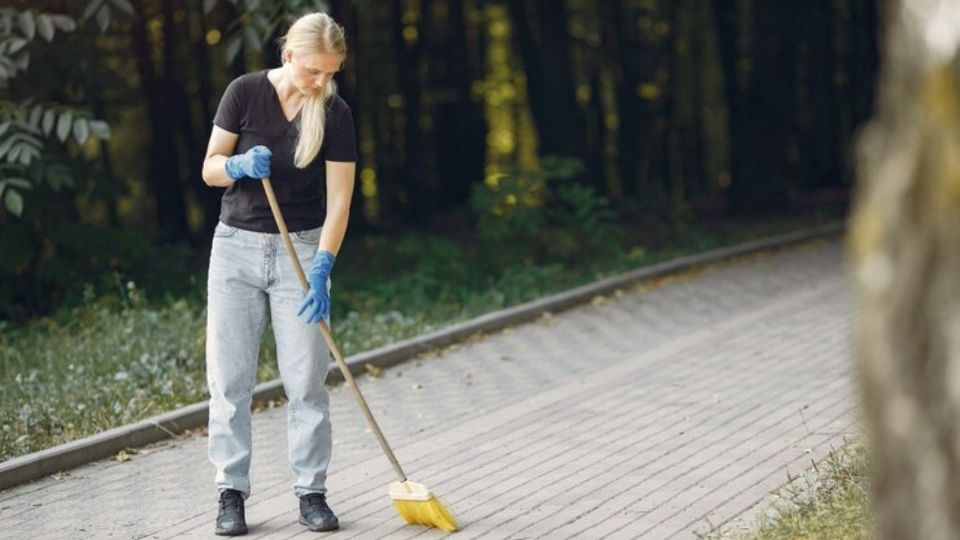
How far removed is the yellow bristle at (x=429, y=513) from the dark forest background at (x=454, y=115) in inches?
205

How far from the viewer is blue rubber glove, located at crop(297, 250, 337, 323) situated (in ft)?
20.6

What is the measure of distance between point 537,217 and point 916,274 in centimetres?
1428

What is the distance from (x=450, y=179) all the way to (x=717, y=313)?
18.0 metres

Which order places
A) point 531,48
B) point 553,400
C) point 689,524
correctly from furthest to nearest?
1. point 531,48
2. point 553,400
3. point 689,524

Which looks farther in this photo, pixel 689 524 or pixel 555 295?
pixel 555 295

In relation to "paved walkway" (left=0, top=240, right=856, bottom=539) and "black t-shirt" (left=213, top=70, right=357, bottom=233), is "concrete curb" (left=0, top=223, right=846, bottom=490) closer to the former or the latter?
"paved walkway" (left=0, top=240, right=856, bottom=539)

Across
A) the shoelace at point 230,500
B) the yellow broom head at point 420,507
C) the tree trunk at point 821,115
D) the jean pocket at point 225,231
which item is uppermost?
the jean pocket at point 225,231

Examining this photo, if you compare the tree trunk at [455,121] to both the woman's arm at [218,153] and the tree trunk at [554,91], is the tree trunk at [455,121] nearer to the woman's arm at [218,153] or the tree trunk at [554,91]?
the tree trunk at [554,91]

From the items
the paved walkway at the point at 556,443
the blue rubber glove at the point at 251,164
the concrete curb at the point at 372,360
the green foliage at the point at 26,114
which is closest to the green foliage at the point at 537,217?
the concrete curb at the point at 372,360

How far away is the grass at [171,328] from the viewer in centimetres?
904

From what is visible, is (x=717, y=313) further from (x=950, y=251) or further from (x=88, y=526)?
(x=950, y=251)

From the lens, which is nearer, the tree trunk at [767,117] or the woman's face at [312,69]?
the woman's face at [312,69]

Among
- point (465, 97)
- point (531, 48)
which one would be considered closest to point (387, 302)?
point (531, 48)

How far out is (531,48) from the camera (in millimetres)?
24875
